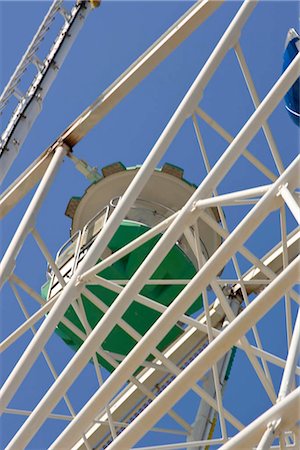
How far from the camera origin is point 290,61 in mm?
11258

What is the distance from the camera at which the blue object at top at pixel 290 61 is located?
11.3 m

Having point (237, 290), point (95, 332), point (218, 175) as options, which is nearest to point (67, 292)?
point (95, 332)

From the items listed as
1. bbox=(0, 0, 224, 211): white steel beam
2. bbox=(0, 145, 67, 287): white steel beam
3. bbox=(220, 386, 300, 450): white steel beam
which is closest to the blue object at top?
bbox=(0, 0, 224, 211): white steel beam

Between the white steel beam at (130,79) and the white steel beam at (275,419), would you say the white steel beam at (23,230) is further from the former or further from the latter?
the white steel beam at (275,419)

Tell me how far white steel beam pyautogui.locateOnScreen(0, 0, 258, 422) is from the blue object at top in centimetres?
261

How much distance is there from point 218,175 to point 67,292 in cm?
197

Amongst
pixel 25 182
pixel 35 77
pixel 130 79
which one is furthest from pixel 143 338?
pixel 35 77

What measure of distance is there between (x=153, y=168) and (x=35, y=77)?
6.29m

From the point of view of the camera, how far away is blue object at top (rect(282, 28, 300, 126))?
11.3 m

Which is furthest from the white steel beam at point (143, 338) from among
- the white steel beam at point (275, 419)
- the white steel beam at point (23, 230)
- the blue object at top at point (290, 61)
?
the blue object at top at point (290, 61)

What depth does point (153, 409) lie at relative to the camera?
621 centimetres

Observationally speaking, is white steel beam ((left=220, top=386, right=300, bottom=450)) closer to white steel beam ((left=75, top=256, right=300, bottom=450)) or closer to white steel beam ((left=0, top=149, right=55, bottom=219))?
white steel beam ((left=75, top=256, right=300, bottom=450))

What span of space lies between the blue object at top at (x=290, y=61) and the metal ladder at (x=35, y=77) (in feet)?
13.1

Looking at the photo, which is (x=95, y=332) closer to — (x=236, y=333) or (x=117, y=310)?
(x=117, y=310)
